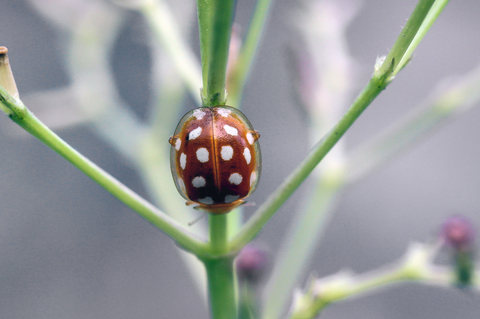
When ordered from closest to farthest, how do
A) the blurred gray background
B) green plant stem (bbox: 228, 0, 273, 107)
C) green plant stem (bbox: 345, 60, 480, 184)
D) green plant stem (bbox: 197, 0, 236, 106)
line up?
1. green plant stem (bbox: 197, 0, 236, 106)
2. green plant stem (bbox: 228, 0, 273, 107)
3. green plant stem (bbox: 345, 60, 480, 184)
4. the blurred gray background

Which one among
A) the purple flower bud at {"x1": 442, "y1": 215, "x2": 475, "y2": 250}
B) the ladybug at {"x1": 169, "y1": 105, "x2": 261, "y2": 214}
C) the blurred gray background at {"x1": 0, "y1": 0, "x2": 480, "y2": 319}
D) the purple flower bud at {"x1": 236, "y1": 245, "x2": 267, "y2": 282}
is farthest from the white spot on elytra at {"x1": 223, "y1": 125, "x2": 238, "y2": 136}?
the blurred gray background at {"x1": 0, "y1": 0, "x2": 480, "y2": 319}

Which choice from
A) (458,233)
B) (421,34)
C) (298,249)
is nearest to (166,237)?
(298,249)

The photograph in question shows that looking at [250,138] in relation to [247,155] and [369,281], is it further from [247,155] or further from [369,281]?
[369,281]

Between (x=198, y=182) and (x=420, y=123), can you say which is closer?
(x=198, y=182)

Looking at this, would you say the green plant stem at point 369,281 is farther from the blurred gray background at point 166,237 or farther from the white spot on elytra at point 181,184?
the blurred gray background at point 166,237

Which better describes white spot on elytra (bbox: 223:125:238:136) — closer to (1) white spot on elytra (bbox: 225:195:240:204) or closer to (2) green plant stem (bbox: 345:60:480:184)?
(1) white spot on elytra (bbox: 225:195:240:204)

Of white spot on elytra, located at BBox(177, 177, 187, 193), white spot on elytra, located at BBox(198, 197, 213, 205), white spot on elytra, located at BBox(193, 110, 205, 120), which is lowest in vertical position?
white spot on elytra, located at BBox(198, 197, 213, 205)

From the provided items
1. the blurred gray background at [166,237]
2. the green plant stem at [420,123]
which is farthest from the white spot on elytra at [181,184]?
the blurred gray background at [166,237]
